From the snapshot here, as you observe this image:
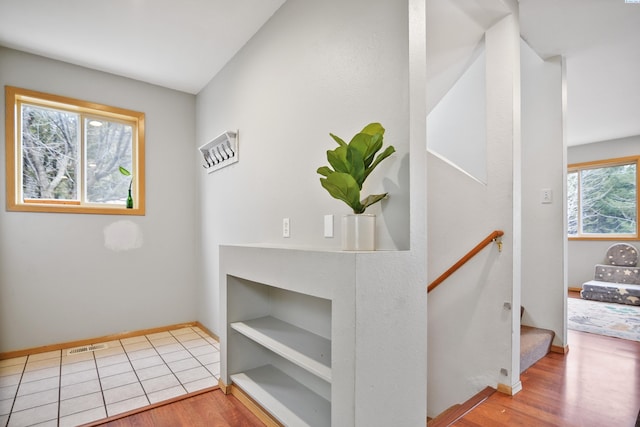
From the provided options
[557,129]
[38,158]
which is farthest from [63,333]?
[557,129]

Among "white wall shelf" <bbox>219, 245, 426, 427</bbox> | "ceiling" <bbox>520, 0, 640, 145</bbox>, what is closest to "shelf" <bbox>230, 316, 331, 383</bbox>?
"white wall shelf" <bbox>219, 245, 426, 427</bbox>

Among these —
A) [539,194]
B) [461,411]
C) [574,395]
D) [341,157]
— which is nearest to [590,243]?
[539,194]

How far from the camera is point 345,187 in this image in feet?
4.59

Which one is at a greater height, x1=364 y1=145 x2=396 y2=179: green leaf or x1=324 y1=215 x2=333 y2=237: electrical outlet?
x1=364 y1=145 x2=396 y2=179: green leaf

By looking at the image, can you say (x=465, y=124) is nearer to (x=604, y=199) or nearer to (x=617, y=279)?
(x=617, y=279)

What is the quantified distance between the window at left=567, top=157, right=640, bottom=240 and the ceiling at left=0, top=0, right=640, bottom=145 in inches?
105

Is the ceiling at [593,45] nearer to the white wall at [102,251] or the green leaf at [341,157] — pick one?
the green leaf at [341,157]

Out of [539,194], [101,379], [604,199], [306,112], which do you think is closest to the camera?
[306,112]

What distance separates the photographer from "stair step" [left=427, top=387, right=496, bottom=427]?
1.78 m

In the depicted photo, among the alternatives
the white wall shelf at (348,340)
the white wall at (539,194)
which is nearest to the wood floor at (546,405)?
the white wall shelf at (348,340)

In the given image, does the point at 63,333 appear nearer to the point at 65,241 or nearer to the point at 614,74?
the point at 65,241

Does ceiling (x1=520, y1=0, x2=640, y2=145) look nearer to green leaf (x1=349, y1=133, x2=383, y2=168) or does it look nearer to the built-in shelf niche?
green leaf (x1=349, y1=133, x2=383, y2=168)

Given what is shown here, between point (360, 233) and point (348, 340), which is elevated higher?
point (360, 233)

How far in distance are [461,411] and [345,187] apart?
60.5 inches
